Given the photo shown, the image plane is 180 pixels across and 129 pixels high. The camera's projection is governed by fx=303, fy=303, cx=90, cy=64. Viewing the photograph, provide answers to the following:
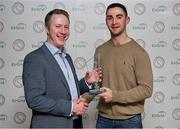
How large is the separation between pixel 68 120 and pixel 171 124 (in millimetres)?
1412

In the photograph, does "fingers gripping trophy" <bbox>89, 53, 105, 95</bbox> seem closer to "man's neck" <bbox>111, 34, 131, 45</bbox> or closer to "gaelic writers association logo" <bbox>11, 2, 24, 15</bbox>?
"man's neck" <bbox>111, 34, 131, 45</bbox>

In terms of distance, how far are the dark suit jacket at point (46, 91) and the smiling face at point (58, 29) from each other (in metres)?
0.07

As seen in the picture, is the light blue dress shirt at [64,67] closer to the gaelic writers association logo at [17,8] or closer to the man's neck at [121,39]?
the man's neck at [121,39]

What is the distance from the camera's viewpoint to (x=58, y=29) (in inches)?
62.9

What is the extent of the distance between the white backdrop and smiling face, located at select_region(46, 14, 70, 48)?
998 millimetres

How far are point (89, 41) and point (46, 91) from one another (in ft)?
3.85

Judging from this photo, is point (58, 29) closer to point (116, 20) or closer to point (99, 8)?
point (116, 20)

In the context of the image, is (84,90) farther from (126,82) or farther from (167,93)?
(167,93)

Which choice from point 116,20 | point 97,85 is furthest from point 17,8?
point 97,85

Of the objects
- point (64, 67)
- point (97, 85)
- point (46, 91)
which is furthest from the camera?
point (97, 85)

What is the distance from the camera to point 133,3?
265 cm

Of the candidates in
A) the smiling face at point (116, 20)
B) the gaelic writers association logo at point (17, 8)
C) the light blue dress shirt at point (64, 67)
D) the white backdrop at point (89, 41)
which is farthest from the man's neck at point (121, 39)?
the gaelic writers association logo at point (17, 8)

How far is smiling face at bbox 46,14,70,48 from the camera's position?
1.59m

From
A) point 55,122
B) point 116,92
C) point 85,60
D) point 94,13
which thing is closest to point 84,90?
point 116,92
